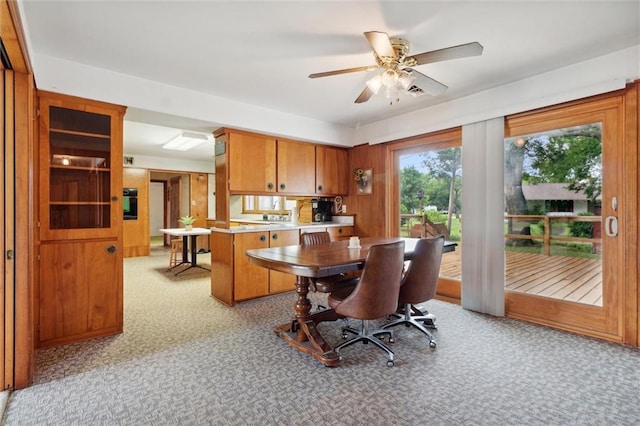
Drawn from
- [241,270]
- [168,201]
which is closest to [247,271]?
[241,270]

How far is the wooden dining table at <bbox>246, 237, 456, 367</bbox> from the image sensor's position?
2156 mm

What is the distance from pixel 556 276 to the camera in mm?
3176

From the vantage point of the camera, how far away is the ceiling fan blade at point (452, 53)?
1935mm

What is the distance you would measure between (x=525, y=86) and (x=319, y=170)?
278 cm

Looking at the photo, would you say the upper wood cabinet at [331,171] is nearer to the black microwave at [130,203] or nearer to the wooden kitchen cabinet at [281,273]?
the wooden kitchen cabinet at [281,273]

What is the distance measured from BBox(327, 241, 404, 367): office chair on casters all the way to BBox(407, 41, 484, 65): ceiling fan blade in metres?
1.28

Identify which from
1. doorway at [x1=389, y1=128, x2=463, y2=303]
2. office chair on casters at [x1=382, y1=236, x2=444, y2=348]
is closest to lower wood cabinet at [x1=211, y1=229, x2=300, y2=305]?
doorway at [x1=389, y1=128, x2=463, y2=303]

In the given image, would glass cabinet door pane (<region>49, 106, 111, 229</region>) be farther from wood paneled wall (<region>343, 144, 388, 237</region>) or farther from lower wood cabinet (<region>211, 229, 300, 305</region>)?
wood paneled wall (<region>343, 144, 388, 237</region>)

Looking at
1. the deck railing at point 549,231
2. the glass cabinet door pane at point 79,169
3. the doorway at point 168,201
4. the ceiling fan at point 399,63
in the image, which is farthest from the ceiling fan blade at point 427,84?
the doorway at point 168,201

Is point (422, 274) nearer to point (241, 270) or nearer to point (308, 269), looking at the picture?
point (308, 269)

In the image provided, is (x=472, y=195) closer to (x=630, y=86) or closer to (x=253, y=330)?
(x=630, y=86)

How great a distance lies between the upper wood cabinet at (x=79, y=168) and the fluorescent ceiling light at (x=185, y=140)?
6.55 feet

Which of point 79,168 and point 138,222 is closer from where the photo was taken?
point 79,168

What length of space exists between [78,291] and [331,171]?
11.6ft
